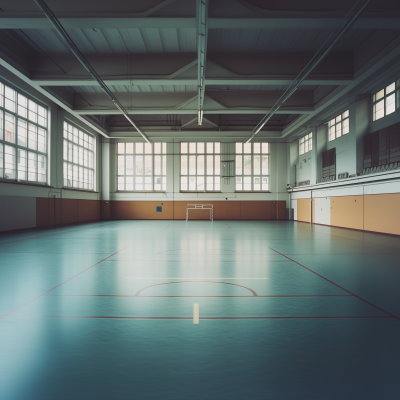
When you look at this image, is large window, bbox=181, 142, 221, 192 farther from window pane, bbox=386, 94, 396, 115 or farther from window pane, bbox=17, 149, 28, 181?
window pane, bbox=386, 94, 396, 115

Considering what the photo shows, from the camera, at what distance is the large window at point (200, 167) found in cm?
3055

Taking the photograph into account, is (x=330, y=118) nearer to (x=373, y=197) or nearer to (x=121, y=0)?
(x=373, y=197)

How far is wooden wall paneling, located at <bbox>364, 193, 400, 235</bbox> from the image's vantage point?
46.6 ft

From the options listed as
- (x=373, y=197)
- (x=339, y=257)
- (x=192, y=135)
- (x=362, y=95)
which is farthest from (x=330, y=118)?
(x=339, y=257)

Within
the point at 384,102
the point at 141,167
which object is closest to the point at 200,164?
the point at 141,167

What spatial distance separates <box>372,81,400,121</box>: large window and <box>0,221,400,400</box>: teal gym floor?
11966 millimetres

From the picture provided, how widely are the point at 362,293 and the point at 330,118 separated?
2008cm

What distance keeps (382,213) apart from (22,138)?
65.6 feet

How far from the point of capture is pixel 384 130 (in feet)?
50.8

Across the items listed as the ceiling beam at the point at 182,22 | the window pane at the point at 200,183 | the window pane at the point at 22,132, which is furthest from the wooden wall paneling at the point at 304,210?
the window pane at the point at 22,132

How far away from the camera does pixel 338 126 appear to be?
20.9m

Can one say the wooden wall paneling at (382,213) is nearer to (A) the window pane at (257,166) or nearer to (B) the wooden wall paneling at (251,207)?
(B) the wooden wall paneling at (251,207)

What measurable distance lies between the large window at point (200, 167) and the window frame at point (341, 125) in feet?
37.0

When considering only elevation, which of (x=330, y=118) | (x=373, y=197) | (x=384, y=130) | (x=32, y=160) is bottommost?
(x=373, y=197)
